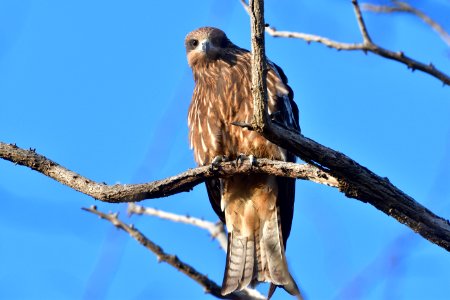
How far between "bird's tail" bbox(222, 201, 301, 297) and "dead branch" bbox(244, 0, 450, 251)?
1723 mm

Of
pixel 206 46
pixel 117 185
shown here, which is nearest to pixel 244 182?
pixel 206 46

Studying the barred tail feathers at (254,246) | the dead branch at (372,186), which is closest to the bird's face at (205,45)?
the barred tail feathers at (254,246)

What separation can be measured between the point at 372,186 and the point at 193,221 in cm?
273

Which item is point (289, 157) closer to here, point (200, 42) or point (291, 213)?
point (291, 213)

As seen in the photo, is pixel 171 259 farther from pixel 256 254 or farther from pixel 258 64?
pixel 258 64

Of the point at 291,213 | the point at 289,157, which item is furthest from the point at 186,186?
the point at 291,213

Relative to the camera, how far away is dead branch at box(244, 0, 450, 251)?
3561 mm

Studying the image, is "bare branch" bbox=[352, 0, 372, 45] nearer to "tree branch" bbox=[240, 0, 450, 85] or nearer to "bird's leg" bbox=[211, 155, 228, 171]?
"tree branch" bbox=[240, 0, 450, 85]

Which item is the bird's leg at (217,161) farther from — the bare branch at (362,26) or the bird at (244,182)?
the bare branch at (362,26)

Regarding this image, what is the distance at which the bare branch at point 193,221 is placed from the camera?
602cm

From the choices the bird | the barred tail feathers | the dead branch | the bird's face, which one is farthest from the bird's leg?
the bird's face

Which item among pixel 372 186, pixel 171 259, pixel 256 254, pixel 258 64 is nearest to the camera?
pixel 258 64

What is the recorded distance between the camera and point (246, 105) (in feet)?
17.0

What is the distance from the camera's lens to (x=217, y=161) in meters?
4.66
